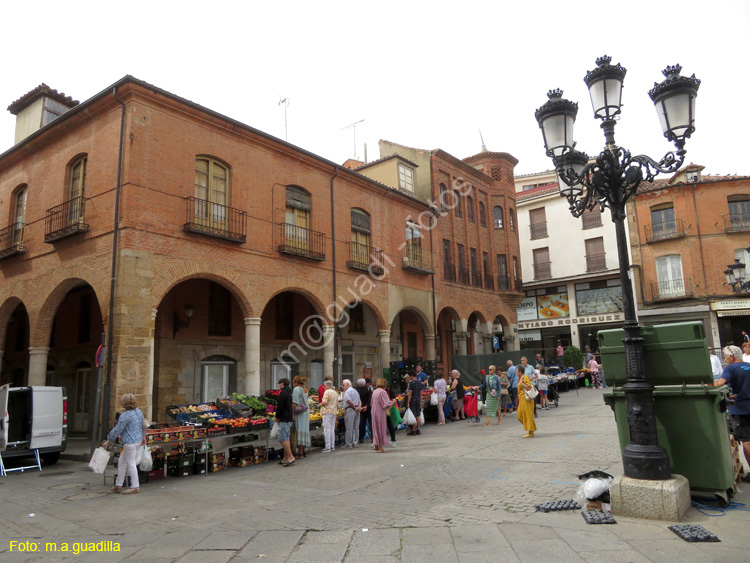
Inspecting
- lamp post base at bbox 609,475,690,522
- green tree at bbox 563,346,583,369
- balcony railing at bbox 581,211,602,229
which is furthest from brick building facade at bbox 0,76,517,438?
balcony railing at bbox 581,211,602,229

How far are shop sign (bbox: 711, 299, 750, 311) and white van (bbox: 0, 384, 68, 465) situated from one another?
102ft

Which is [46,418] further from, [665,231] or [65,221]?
[665,231]

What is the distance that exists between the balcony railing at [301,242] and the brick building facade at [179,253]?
0.18 ft

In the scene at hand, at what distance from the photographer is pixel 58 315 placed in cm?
1953

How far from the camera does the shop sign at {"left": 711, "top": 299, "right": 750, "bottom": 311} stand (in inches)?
1133

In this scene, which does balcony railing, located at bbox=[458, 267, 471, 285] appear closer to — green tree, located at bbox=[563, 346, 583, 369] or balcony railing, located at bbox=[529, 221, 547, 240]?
green tree, located at bbox=[563, 346, 583, 369]

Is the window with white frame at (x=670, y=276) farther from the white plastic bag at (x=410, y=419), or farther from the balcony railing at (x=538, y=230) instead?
the white plastic bag at (x=410, y=419)

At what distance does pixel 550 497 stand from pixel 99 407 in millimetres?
10763

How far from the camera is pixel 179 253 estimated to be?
45.6ft

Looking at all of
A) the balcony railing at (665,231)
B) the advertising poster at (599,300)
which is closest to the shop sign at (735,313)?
the balcony railing at (665,231)

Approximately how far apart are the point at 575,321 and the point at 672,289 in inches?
264

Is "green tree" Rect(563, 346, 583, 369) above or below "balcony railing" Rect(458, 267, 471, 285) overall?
below

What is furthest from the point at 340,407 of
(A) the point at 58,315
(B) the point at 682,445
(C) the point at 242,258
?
(A) the point at 58,315

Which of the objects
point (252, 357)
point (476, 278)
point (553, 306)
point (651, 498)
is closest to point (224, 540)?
point (651, 498)
